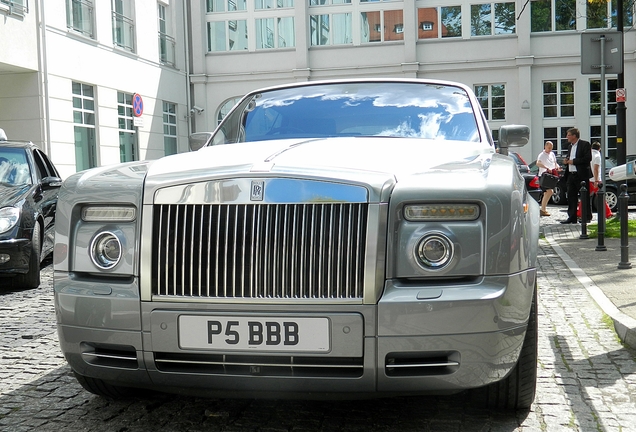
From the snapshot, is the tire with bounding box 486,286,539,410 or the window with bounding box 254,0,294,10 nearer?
the tire with bounding box 486,286,539,410

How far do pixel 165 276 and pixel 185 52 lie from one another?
33.3 meters

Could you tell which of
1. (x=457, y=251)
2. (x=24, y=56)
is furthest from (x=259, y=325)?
(x=24, y=56)

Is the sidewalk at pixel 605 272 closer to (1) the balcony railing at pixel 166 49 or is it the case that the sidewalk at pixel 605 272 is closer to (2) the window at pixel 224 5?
(1) the balcony railing at pixel 166 49

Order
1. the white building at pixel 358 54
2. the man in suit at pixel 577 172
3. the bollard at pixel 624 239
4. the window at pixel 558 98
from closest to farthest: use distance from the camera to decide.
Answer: the bollard at pixel 624 239 < the man in suit at pixel 577 172 < the white building at pixel 358 54 < the window at pixel 558 98

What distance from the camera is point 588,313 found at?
261 inches

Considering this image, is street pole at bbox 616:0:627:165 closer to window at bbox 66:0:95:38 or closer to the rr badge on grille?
the rr badge on grille

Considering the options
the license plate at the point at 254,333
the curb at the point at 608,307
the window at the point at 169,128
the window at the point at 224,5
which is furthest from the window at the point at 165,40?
the license plate at the point at 254,333

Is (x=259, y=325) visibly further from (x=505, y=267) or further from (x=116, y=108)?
(x=116, y=108)

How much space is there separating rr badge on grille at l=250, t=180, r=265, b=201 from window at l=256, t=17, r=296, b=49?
1358 inches

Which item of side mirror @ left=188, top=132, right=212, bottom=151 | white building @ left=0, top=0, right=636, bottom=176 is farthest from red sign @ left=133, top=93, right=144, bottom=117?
side mirror @ left=188, top=132, right=212, bottom=151

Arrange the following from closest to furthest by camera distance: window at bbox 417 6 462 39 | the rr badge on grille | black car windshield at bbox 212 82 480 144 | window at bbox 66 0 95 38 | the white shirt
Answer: the rr badge on grille, black car windshield at bbox 212 82 480 144, the white shirt, window at bbox 66 0 95 38, window at bbox 417 6 462 39

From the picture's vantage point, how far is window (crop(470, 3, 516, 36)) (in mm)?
35281

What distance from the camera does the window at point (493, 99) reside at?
35344mm

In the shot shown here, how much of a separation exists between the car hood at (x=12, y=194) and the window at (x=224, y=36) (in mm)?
29390
